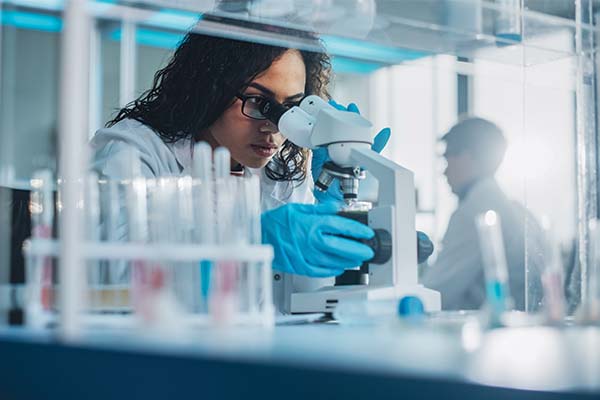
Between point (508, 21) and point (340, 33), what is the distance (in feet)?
1.40

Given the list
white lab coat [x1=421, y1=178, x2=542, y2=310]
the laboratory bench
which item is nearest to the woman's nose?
the laboratory bench

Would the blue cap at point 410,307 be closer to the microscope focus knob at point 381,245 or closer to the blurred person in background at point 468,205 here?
the microscope focus knob at point 381,245

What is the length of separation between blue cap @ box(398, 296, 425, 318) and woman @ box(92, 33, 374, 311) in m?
0.59

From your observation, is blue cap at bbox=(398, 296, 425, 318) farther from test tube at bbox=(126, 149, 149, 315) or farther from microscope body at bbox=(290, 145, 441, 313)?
test tube at bbox=(126, 149, 149, 315)

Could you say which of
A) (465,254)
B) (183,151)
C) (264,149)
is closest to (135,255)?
(183,151)

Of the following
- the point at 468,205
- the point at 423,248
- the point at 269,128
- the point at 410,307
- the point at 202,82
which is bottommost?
the point at 410,307

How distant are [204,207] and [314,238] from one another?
49cm

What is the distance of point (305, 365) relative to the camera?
29.2 inches

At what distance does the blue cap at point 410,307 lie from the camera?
4.83 feet

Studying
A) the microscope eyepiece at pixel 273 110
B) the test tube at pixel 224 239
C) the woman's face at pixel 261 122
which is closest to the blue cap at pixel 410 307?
the test tube at pixel 224 239

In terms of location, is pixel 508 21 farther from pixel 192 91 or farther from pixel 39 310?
pixel 39 310

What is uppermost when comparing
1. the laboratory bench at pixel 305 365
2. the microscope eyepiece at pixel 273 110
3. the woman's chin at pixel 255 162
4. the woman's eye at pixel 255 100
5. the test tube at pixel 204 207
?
the woman's eye at pixel 255 100

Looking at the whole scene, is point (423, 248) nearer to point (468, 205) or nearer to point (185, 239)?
point (185, 239)

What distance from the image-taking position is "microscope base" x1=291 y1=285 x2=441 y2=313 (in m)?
1.65
